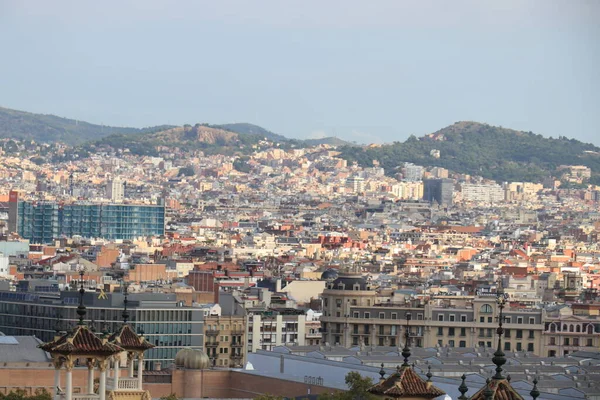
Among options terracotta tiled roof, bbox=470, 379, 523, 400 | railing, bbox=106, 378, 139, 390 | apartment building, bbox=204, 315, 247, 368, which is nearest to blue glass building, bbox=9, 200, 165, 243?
apartment building, bbox=204, 315, 247, 368

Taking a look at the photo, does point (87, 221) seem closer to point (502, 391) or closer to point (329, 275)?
point (329, 275)

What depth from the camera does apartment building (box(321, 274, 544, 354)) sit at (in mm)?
72562

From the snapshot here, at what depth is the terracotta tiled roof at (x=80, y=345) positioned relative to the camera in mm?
27531

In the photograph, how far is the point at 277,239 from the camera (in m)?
176

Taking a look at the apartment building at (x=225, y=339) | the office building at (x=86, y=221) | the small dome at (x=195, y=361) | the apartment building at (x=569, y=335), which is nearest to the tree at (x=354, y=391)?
the small dome at (x=195, y=361)

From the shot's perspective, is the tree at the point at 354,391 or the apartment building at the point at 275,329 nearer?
the tree at the point at 354,391

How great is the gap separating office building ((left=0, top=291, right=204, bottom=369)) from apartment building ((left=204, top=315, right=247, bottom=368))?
0.96m

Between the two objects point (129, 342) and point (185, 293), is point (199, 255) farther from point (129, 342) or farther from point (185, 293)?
point (129, 342)

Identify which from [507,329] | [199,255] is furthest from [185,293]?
[199,255]

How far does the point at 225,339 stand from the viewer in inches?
2699

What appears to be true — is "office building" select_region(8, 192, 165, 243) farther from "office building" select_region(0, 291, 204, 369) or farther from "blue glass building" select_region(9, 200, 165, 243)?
"office building" select_region(0, 291, 204, 369)

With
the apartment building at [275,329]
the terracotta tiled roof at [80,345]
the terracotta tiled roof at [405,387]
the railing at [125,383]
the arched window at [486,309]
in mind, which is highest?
the terracotta tiled roof at [80,345]

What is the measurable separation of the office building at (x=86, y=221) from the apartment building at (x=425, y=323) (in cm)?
10066

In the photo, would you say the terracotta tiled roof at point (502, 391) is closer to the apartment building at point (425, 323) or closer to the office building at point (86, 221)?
the apartment building at point (425, 323)
